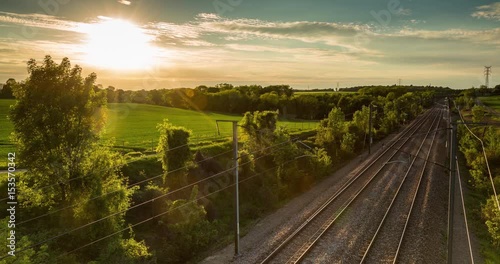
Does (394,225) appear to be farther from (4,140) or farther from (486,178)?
(4,140)

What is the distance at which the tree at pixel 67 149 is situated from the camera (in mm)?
18719

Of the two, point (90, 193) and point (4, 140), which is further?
point (4, 140)

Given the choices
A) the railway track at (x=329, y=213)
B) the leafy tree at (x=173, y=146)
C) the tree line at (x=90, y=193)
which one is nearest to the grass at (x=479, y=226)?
the railway track at (x=329, y=213)

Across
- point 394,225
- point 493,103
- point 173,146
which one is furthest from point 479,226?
point 493,103

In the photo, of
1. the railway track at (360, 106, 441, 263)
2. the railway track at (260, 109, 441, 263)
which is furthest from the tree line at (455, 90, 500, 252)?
the railway track at (260, 109, 441, 263)

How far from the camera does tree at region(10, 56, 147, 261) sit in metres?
18.7

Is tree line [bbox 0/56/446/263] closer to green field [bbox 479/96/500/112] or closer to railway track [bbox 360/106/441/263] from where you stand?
railway track [bbox 360/106/441/263]

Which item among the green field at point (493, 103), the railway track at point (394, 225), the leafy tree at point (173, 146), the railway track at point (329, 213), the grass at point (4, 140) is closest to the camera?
the railway track at point (394, 225)

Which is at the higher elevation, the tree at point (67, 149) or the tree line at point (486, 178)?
the tree at point (67, 149)

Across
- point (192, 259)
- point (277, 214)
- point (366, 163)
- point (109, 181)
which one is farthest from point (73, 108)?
point (366, 163)

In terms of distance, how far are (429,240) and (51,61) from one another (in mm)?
26688

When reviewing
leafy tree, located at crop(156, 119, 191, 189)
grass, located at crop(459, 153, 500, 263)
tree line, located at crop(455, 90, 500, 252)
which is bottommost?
grass, located at crop(459, 153, 500, 263)

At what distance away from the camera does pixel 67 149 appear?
19938 mm

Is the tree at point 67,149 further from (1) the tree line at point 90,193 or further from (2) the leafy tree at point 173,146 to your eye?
(2) the leafy tree at point 173,146
